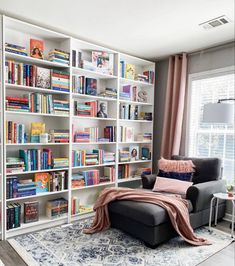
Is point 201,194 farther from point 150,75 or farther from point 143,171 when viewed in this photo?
point 150,75

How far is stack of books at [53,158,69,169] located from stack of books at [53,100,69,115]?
0.61m

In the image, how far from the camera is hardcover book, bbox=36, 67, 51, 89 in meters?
2.85

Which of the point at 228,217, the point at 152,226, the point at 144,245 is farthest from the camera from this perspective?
the point at 228,217

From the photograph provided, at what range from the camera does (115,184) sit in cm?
372

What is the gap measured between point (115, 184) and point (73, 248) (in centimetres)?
142

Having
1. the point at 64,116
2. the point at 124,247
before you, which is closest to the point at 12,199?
the point at 64,116

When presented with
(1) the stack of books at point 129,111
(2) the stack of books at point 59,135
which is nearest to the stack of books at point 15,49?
(2) the stack of books at point 59,135

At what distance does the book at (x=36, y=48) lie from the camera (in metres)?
2.82

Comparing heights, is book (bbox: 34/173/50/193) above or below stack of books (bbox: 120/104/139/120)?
below

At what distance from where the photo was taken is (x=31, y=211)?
2.85 metres

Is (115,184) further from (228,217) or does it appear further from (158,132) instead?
(228,217)

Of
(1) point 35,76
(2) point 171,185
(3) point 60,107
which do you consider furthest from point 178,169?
(1) point 35,76

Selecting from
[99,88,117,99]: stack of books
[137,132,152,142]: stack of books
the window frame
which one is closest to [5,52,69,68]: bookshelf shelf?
[99,88,117,99]: stack of books

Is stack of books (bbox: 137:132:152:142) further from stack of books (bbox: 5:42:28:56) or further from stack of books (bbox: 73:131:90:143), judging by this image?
stack of books (bbox: 5:42:28:56)
